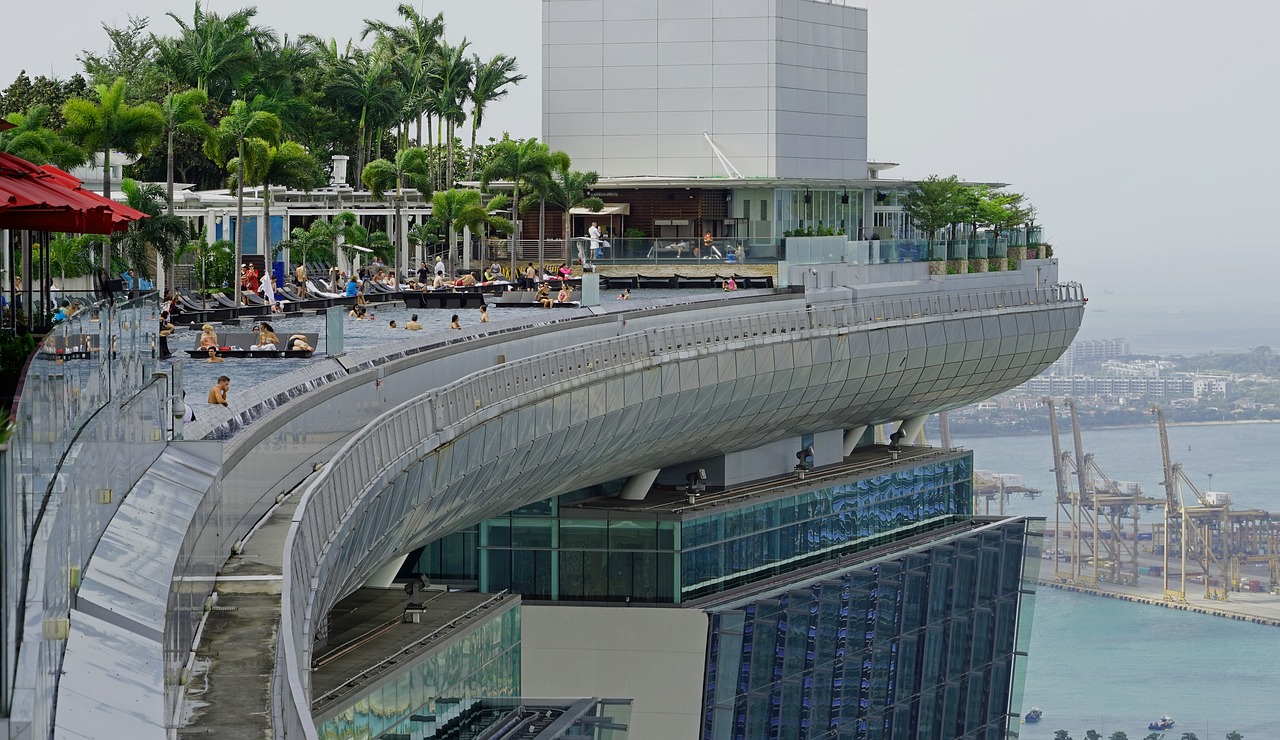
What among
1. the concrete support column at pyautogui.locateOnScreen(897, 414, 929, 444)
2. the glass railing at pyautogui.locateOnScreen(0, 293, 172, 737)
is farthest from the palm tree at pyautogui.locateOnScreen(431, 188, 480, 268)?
the glass railing at pyautogui.locateOnScreen(0, 293, 172, 737)

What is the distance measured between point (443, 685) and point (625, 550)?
16661mm

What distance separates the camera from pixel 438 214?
66438 mm

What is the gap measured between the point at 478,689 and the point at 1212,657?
139m

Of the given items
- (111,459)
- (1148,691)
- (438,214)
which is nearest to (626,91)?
(438,214)

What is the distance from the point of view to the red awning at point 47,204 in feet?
54.5

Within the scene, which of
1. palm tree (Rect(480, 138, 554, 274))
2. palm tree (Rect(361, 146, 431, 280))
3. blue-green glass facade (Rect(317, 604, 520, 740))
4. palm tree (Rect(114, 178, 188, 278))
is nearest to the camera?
→ blue-green glass facade (Rect(317, 604, 520, 740))

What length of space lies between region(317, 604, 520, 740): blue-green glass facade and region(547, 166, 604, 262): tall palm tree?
142 ft

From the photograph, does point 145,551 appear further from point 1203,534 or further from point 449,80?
point 1203,534

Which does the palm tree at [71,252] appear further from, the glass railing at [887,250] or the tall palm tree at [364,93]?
the tall palm tree at [364,93]

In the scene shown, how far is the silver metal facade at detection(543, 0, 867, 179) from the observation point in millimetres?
Result: 79938

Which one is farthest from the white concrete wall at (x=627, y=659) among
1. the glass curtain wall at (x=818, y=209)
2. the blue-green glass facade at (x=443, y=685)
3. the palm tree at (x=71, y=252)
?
the glass curtain wall at (x=818, y=209)

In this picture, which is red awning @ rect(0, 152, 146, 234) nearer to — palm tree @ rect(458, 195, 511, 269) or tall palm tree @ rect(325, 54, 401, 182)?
palm tree @ rect(458, 195, 511, 269)

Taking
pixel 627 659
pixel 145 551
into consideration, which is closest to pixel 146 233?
pixel 627 659

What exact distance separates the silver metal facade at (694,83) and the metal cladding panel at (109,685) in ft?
237
